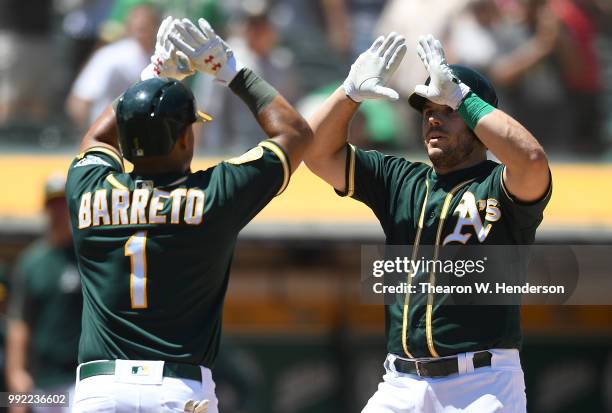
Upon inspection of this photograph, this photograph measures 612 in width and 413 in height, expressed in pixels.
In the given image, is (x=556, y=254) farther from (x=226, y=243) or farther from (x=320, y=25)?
(x=320, y=25)

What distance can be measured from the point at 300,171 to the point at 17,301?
7.21 ft

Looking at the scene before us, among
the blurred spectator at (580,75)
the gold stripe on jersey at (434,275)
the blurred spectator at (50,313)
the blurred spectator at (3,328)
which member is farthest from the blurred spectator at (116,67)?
the gold stripe on jersey at (434,275)

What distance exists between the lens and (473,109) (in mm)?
4234

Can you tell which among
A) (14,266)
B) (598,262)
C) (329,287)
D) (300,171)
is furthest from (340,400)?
(598,262)

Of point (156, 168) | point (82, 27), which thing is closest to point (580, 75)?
point (82, 27)

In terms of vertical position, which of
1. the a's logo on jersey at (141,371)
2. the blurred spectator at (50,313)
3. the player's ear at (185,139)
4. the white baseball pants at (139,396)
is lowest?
the white baseball pants at (139,396)

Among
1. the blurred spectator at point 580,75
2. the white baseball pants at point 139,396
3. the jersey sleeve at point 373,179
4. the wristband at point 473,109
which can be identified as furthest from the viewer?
the blurred spectator at point 580,75

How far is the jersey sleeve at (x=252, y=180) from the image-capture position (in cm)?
411

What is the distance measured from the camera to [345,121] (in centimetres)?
462

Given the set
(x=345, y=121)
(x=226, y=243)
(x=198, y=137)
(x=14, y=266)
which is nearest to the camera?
(x=226, y=243)

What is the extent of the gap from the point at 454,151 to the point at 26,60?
18.2ft

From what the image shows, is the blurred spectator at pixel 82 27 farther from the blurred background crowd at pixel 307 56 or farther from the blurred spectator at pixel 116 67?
the blurred spectator at pixel 116 67

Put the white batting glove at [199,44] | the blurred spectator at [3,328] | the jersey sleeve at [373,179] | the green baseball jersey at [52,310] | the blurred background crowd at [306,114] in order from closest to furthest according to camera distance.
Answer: the white batting glove at [199,44]
the jersey sleeve at [373,179]
the green baseball jersey at [52,310]
the blurred spectator at [3,328]
the blurred background crowd at [306,114]

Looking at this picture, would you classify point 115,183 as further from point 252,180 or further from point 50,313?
point 50,313
